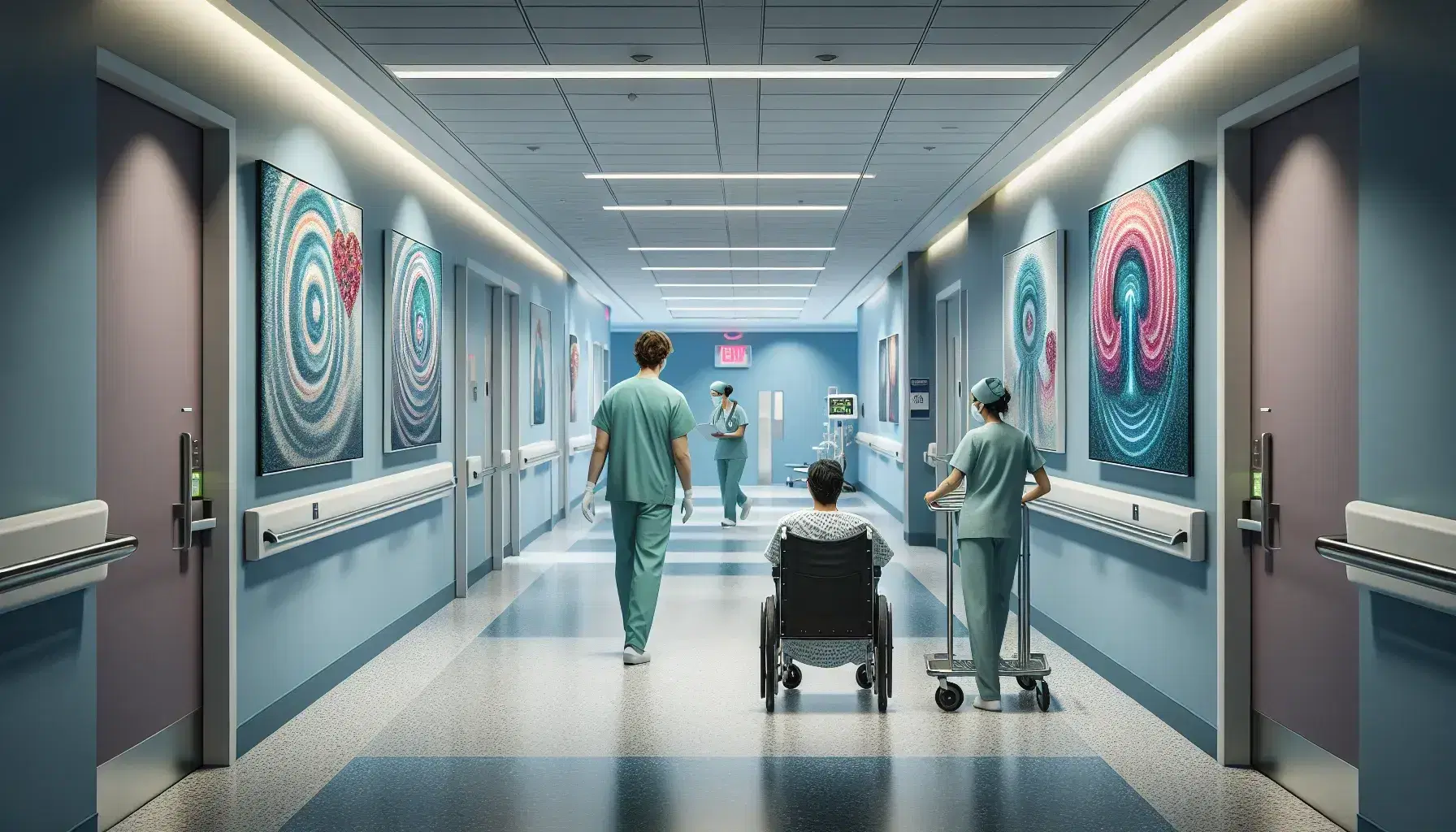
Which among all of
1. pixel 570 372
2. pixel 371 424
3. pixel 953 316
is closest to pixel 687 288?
pixel 570 372

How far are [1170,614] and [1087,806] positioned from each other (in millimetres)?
1304

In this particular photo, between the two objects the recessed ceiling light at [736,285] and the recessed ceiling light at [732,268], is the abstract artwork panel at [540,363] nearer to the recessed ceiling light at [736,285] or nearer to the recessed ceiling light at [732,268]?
the recessed ceiling light at [732,268]

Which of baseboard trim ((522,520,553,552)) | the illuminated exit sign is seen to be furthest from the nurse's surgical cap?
the illuminated exit sign

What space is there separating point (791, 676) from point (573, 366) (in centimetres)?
869

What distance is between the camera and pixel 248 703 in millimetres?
4172

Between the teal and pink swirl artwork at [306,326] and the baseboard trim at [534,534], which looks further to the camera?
the baseboard trim at [534,534]

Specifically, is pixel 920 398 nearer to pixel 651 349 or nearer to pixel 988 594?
pixel 651 349

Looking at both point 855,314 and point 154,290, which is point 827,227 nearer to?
point 154,290

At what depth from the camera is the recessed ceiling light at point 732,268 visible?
1124cm

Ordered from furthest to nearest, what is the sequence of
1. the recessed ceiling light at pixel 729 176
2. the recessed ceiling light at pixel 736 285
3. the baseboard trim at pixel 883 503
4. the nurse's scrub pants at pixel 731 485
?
the recessed ceiling light at pixel 736 285 < the baseboard trim at pixel 883 503 < the nurse's scrub pants at pixel 731 485 < the recessed ceiling light at pixel 729 176

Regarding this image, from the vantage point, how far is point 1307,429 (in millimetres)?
3619

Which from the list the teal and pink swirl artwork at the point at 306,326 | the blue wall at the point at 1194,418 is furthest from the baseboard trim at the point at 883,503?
the teal and pink swirl artwork at the point at 306,326

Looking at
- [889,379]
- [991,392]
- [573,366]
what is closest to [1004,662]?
[991,392]

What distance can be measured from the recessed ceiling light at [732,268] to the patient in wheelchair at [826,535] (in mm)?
6906
